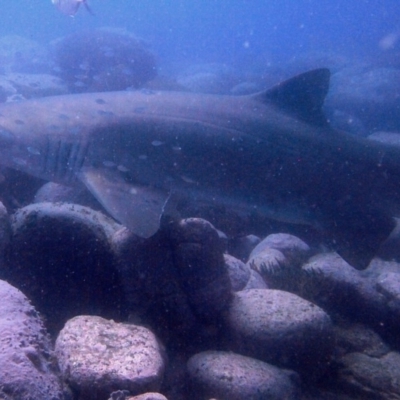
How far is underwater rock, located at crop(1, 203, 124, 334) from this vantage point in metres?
3.93

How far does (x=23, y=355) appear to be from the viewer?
8.07 ft

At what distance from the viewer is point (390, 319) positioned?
502cm

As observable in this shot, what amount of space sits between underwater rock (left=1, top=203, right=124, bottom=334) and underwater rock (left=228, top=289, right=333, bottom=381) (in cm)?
135

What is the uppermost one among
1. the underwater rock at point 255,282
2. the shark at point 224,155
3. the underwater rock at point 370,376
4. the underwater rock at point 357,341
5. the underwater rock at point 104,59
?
the underwater rock at point 104,59

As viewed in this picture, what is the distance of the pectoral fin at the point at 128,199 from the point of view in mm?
4102

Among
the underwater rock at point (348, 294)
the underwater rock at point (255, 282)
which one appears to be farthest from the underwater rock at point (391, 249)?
the underwater rock at point (255, 282)

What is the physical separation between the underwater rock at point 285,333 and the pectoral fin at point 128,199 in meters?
1.36

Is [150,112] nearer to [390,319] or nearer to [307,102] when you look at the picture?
[307,102]

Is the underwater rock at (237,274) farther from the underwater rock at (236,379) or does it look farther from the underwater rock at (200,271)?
the underwater rock at (236,379)

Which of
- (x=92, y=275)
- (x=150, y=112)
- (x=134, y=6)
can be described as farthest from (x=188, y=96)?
(x=134, y=6)

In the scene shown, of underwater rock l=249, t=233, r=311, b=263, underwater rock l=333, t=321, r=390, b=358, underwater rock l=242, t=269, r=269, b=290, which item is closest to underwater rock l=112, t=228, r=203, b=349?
underwater rock l=242, t=269, r=269, b=290

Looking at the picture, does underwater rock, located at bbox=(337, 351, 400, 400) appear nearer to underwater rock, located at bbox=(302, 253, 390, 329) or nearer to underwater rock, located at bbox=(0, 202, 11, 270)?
underwater rock, located at bbox=(302, 253, 390, 329)

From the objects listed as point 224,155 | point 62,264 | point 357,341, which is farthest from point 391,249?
point 62,264

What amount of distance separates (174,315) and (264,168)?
278cm
